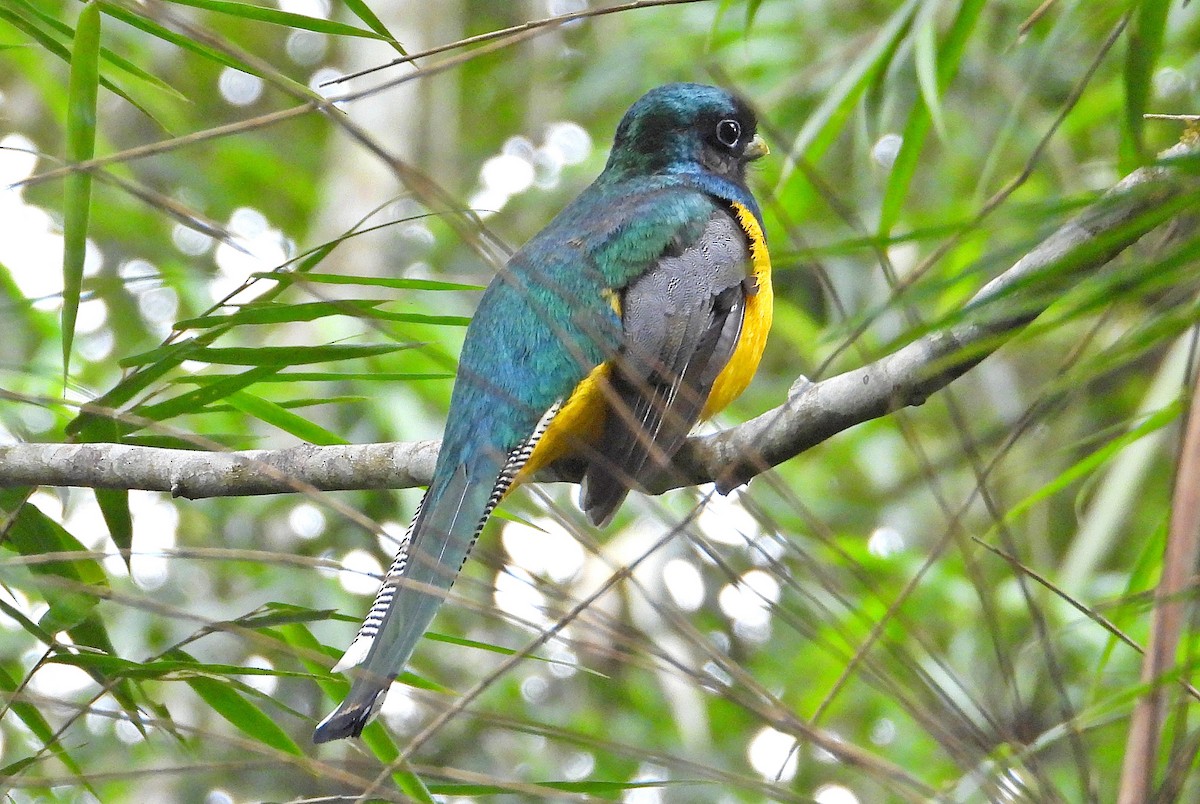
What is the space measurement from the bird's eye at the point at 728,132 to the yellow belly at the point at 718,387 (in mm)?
308

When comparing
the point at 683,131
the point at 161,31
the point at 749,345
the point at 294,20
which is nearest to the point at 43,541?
the point at 161,31

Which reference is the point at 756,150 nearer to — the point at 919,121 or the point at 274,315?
the point at 919,121

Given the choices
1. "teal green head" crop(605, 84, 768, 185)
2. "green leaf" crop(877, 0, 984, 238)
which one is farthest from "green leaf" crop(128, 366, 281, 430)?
"teal green head" crop(605, 84, 768, 185)

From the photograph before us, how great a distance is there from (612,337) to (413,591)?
860 millimetres

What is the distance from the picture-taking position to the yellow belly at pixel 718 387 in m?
3.50

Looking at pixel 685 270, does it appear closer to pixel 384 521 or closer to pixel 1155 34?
pixel 1155 34

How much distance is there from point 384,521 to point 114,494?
258cm

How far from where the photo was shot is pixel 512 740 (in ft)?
21.3

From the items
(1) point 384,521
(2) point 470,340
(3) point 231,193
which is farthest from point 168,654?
(3) point 231,193

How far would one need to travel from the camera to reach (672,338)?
3.68m

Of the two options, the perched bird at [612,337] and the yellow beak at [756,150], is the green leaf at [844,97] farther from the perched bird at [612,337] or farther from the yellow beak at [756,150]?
the yellow beak at [756,150]

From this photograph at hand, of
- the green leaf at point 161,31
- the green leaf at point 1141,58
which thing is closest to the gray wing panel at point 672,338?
the green leaf at point 161,31

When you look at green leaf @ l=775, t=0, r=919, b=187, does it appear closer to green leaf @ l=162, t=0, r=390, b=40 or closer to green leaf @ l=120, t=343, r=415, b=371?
green leaf @ l=120, t=343, r=415, b=371

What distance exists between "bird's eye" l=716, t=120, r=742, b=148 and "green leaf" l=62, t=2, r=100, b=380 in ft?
7.88
